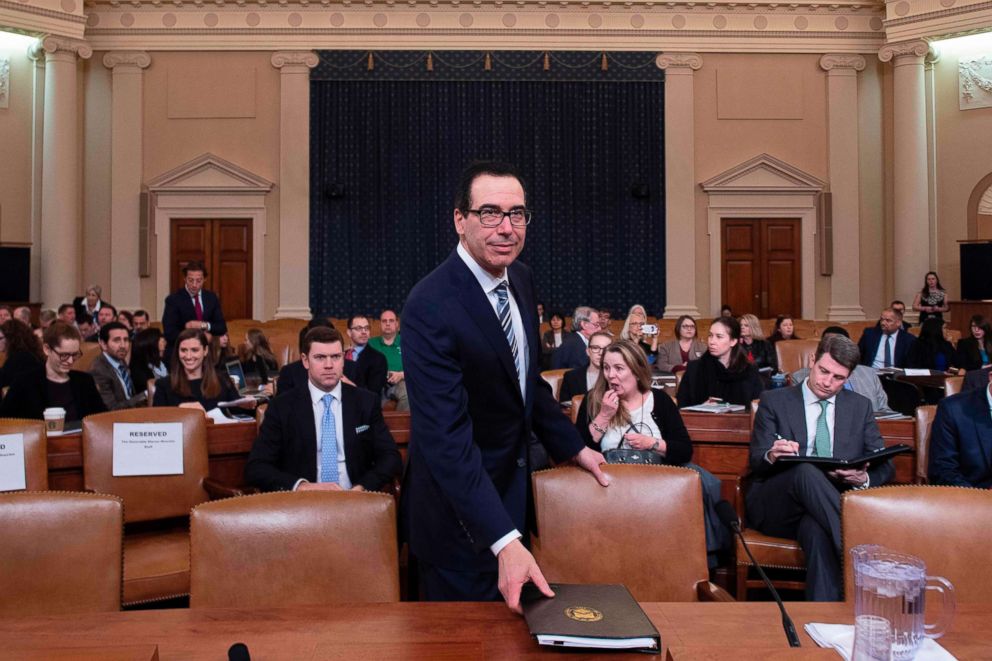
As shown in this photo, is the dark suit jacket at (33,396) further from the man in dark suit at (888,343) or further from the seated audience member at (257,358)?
the man in dark suit at (888,343)

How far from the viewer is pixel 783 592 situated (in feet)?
12.4

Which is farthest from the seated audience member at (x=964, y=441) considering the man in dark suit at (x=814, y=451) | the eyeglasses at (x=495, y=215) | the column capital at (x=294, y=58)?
the column capital at (x=294, y=58)

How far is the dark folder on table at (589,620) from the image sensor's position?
1.52m

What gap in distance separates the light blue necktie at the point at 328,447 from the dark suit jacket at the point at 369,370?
2364mm

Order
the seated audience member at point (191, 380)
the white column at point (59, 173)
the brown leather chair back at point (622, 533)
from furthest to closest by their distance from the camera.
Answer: the white column at point (59, 173)
the seated audience member at point (191, 380)
the brown leather chair back at point (622, 533)

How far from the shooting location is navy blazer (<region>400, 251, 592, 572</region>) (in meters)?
1.83

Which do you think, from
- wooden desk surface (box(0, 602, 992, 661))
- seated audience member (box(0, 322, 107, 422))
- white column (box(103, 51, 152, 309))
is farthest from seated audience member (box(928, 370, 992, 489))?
white column (box(103, 51, 152, 309))

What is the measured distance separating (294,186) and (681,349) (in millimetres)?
7762

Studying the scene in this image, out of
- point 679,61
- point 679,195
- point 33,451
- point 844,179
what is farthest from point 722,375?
point 844,179

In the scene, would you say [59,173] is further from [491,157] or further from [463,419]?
[463,419]

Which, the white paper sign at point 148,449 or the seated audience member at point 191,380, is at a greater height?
the seated audience member at point 191,380

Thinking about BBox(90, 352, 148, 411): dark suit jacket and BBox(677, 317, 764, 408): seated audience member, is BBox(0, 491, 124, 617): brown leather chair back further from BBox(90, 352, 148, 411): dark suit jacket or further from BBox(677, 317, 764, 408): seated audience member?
BBox(677, 317, 764, 408): seated audience member

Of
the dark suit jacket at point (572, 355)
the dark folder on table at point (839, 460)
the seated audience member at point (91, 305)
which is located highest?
the seated audience member at point (91, 305)

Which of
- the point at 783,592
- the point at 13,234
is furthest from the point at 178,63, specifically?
the point at 783,592
